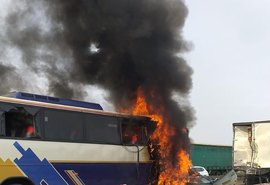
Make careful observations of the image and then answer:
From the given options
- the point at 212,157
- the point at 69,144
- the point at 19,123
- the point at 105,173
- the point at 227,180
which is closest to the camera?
the point at 19,123

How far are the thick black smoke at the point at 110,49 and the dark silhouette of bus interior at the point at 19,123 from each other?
4252 millimetres

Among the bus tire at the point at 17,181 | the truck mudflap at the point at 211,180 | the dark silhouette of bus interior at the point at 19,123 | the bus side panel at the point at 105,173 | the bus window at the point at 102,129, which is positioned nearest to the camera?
the bus tire at the point at 17,181

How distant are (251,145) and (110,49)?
6.18 m

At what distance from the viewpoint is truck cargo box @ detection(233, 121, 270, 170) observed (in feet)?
50.1

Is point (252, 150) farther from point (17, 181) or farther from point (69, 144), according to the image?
point (17, 181)

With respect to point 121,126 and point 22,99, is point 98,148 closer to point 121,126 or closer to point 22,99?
point 121,126

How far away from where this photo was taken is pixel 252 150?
15.6 metres

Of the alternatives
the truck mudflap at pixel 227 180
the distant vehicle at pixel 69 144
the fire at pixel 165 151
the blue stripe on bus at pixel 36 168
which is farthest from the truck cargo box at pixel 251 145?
the blue stripe on bus at pixel 36 168

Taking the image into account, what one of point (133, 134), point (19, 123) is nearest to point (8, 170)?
point (19, 123)

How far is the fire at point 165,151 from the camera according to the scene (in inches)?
493

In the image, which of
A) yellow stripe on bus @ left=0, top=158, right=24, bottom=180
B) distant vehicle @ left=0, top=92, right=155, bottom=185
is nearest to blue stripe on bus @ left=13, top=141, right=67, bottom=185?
distant vehicle @ left=0, top=92, right=155, bottom=185

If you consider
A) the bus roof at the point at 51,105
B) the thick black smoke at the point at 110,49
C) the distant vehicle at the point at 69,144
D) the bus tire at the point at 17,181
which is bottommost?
the bus tire at the point at 17,181

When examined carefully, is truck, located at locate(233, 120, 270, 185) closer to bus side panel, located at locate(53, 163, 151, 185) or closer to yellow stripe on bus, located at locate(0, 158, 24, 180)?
bus side panel, located at locate(53, 163, 151, 185)

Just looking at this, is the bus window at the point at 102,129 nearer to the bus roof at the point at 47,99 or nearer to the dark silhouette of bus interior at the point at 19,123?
the bus roof at the point at 47,99
